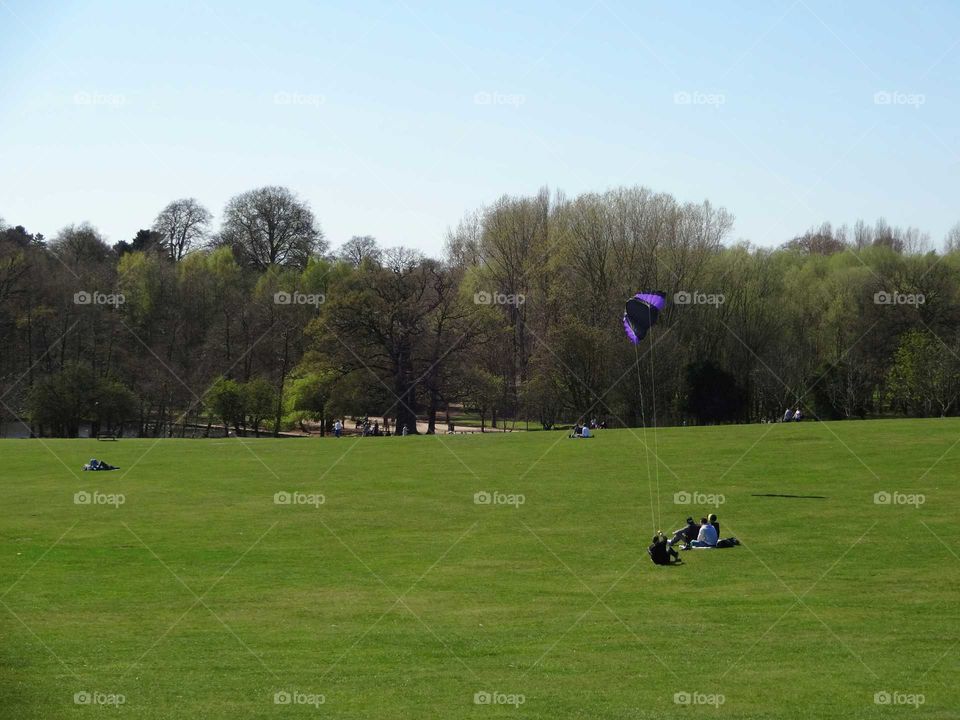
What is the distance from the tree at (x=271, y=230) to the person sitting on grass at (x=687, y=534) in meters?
91.9

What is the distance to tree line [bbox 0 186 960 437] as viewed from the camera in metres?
80.8

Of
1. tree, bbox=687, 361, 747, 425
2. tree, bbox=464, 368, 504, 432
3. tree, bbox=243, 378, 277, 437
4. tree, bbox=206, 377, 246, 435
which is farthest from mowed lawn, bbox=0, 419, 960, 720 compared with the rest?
tree, bbox=243, 378, 277, 437

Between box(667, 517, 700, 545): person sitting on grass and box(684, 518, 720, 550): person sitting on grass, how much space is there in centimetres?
26

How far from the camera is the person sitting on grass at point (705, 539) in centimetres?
3167

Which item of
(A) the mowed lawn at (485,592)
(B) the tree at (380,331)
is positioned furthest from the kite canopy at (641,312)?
(B) the tree at (380,331)

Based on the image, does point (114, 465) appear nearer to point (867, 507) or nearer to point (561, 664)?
point (867, 507)

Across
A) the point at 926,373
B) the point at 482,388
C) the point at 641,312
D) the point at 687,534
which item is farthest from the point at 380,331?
the point at 687,534

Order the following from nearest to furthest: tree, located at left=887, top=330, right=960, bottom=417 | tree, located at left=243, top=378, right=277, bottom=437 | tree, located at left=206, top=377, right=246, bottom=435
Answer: tree, located at left=887, top=330, right=960, bottom=417, tree, located at left=206, top=377, right=246, bottom=435, tree, located at left=243, top=378, right=277, bottom=437

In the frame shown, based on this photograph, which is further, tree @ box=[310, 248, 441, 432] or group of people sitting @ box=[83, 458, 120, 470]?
tree @ box=[310, 248, 441, 432]

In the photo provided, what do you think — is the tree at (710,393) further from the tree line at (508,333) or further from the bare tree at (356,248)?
the bare tree at (356,248)

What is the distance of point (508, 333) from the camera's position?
89.0 m

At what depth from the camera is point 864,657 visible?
1991cm

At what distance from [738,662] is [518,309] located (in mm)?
74773

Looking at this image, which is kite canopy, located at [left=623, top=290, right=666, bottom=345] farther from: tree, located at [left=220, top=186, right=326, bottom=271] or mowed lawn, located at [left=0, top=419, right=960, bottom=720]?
tree, located at [left=220, top=186, right=326, bottom=271]
